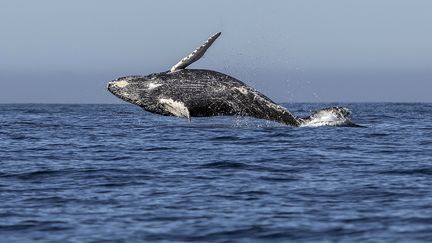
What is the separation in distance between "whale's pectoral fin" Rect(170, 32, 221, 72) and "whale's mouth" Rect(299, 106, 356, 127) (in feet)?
16.1

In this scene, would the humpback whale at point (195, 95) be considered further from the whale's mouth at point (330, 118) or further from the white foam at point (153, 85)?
the whale's mouth at point (330, 118)

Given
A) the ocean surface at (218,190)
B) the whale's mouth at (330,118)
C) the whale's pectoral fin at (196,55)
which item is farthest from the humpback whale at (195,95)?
the whale's mouth at (330,118)

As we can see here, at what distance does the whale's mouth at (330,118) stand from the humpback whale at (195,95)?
5.84 feet

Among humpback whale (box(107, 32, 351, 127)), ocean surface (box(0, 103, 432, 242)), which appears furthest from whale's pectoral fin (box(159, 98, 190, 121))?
ocean surface (box(0, 103, 432, 242))

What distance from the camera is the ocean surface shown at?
1382 centimetres

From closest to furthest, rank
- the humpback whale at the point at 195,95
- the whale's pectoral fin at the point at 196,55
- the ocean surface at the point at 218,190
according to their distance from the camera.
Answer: the ocean surface at the point at 218,190 → the whale's pectoral fin at the point at 196,55 → the humpback whale at the point at 195,95

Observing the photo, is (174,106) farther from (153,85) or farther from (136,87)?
(136,87)

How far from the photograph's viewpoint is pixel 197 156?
23797 millimetres

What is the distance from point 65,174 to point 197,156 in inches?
173

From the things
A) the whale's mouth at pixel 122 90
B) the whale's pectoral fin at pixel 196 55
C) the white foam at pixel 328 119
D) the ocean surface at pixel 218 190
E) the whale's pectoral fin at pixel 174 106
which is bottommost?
the ocean surface at pixel 218 190

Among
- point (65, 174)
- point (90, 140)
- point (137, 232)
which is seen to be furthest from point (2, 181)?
point (90, 140)

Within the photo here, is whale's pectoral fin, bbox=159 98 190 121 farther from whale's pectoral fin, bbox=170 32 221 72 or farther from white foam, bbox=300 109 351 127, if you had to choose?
white foam, bbox=300 109 351 127

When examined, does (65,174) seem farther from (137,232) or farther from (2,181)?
(137,232)

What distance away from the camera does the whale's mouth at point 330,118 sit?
3084 cm
